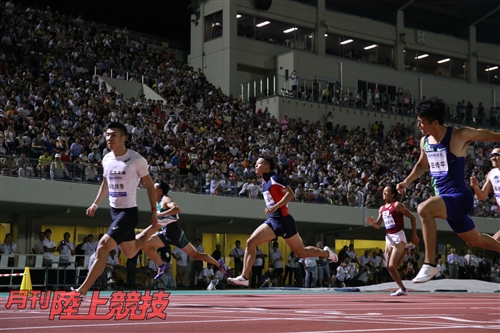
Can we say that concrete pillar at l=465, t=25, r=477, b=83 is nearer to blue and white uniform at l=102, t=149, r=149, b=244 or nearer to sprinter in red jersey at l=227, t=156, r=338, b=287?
sprinter in red jersey at l=227, t=156, r=338, b=287

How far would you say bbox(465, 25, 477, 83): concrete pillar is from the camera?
163 feet

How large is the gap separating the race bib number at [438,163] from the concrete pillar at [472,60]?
145 feet

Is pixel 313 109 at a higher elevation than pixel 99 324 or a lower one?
higher

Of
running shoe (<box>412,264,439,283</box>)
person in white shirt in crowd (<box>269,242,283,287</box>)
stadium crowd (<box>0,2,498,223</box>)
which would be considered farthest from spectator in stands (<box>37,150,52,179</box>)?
running shoe (<box>412,264,439,283</box>)

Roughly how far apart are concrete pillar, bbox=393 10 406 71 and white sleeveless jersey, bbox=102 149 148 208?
1563 inches

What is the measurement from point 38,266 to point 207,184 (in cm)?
687

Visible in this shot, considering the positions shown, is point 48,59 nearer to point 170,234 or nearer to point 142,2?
point 142,2

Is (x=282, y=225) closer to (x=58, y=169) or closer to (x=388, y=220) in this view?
(x=388, y=220)

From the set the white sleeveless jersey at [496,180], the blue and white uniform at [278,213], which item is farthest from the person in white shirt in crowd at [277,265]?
the blue and white uniform at [278,213]

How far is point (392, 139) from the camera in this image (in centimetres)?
3850

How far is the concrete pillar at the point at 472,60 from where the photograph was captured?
49656 millimetres

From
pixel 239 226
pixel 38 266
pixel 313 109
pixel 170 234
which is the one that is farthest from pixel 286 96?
pixel 170 234

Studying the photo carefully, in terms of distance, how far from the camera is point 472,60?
4981cm

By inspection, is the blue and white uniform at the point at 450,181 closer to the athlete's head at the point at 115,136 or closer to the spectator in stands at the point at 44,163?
the athlete's head at the point at 115,136
